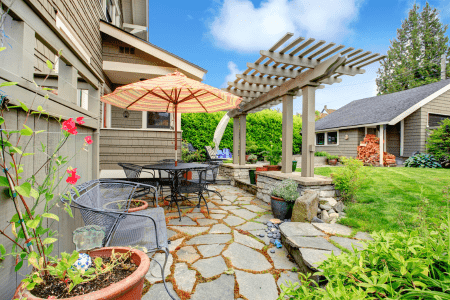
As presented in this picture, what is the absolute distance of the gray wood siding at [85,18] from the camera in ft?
11.2

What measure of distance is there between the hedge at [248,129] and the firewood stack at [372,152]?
337 centimetres

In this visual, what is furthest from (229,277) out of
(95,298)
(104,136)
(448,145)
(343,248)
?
(448,145)

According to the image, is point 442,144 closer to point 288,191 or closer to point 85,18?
point 288,191

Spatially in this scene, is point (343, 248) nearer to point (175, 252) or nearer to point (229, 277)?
point (229, 277)

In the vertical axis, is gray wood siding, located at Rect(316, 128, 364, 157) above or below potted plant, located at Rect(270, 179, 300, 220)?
above

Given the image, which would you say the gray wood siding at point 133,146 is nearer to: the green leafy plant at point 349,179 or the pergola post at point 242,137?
the pergola post at point 242,137

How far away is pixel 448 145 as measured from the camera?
28.4ft

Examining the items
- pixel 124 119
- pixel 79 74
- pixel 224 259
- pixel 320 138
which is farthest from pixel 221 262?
pixel 320 138

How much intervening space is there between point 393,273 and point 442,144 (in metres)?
11.0

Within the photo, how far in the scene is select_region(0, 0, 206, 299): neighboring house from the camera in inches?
49.7

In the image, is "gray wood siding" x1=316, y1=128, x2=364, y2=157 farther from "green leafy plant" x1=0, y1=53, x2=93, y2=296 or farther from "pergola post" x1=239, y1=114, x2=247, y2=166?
"green leafy plant" x1=0, y1=53, x2=93, y2=296

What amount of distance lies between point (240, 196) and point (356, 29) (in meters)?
30.6

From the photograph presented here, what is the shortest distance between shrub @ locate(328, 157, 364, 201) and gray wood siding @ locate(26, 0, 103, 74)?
171 inches

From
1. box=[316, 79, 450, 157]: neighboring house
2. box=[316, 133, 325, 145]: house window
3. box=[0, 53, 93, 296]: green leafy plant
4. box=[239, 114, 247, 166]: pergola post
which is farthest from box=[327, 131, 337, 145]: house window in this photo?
box=[0, 53, 93, 296]: green leafy plant
